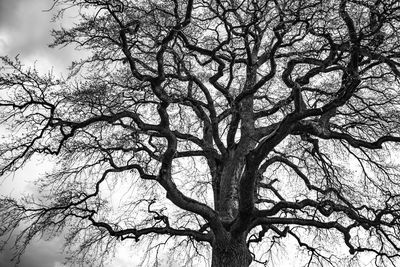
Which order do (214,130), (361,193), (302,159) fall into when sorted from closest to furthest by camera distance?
(214,130), (361,193), (302,159)

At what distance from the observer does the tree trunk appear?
21.4 feet

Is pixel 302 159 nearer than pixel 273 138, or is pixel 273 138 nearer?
pixel 273 138

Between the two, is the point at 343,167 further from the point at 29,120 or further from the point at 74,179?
the point at 29,120

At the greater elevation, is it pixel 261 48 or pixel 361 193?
pixel 261 48

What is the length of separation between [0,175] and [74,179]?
146cm

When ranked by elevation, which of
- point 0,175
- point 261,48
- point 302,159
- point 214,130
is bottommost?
point 0,175

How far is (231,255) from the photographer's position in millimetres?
6543

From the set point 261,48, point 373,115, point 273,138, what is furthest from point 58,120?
point 373,115

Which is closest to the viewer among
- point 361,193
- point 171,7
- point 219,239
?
point 219,239

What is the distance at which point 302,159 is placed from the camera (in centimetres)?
938

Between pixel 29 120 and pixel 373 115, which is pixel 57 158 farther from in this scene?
pixel 373 115

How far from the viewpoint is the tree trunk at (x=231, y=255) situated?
6.52 meters

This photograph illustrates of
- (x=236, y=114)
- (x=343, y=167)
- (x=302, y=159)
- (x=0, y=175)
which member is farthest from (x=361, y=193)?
(x=0, y=175)

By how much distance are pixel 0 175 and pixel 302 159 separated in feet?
20.5
